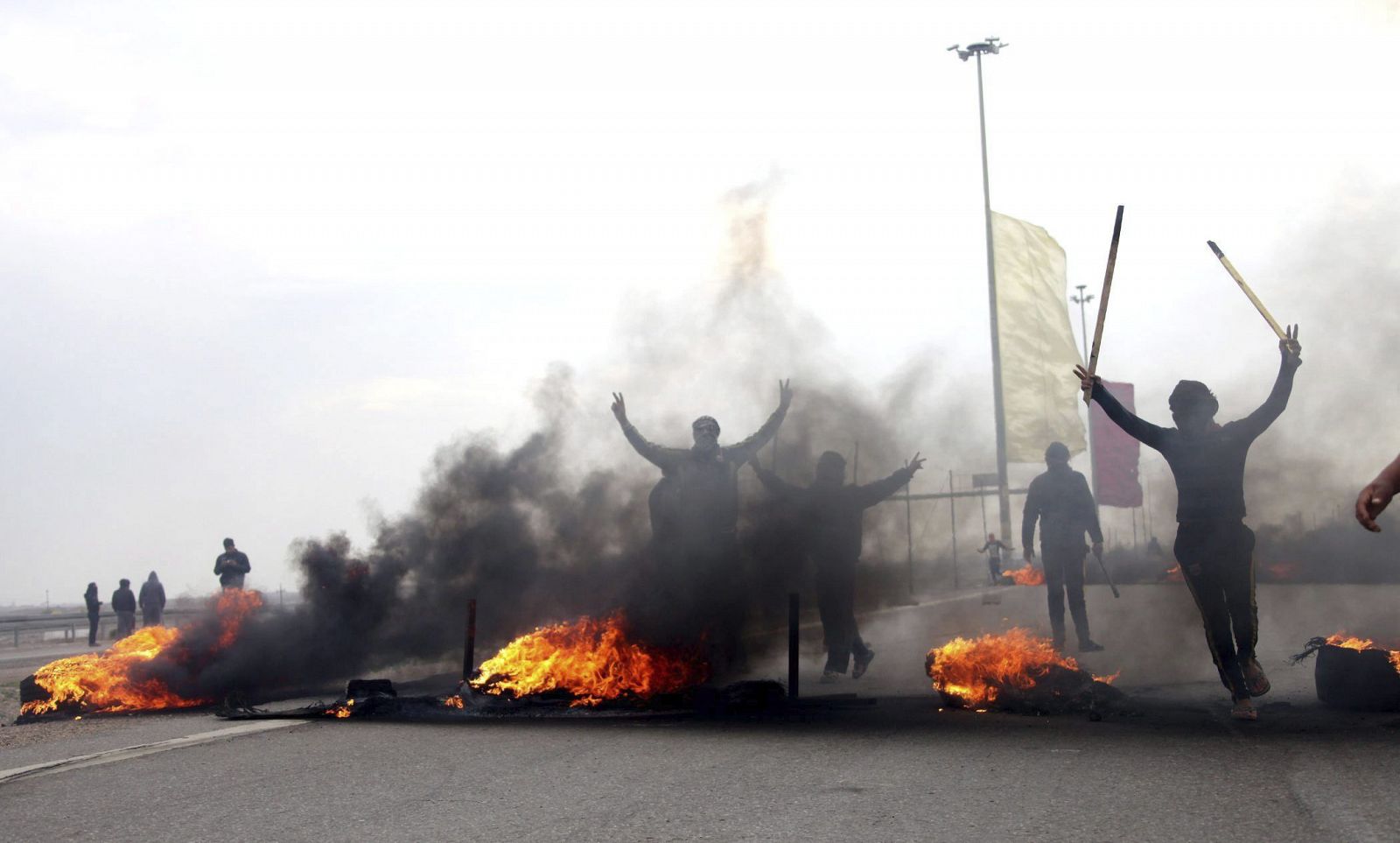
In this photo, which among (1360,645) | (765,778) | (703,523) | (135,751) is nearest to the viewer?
(765,778)

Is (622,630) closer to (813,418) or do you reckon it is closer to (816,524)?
(816,524)

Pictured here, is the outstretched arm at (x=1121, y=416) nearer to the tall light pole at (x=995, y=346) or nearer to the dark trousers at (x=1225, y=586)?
the dark trousers at (x=1225, y=586)

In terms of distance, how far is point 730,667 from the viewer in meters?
10.6

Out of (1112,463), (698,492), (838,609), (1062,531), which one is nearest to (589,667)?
(698,492)

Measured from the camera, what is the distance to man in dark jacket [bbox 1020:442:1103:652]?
12.0 metres

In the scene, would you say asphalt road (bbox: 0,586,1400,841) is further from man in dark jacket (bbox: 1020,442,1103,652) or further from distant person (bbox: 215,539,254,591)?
distant person (bbox: 215,539,254,591)

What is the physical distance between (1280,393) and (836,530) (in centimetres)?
453

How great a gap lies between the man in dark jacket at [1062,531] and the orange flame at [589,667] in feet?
13.6

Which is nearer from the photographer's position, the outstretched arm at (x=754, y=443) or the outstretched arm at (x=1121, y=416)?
the outstretched arm at (x=1121, y=416)

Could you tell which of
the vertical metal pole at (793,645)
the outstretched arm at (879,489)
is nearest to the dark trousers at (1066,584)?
the outstretched arm at (879,489)

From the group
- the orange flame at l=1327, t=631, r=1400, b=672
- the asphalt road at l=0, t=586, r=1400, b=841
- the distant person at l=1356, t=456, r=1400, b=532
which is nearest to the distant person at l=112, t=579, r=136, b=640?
the asphalt road at l=0, t=586, r=1400, b=841

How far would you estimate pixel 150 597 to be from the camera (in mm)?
24078

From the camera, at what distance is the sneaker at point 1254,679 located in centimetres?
775

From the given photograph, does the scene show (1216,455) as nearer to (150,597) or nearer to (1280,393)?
(1280,393)
